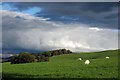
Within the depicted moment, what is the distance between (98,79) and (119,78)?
2.08 metres

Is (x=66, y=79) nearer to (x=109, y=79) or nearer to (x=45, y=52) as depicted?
(x=109, y=79)

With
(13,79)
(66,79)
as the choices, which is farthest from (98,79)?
(13,79)

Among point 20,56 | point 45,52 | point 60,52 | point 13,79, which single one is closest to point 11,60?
point 20,56

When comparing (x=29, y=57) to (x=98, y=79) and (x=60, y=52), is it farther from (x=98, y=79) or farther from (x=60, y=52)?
(x=98, y=79)

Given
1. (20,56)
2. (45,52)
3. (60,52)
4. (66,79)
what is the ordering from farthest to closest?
(60,52) < (45,52) < (20,56) < (66,79)

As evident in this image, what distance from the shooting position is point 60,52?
118m

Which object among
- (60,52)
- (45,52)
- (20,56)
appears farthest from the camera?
(60,52)

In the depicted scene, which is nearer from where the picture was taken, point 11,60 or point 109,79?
point 109,79

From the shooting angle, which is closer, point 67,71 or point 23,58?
point 67,71

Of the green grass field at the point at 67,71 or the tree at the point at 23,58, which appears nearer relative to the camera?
the green grass field at the point at 67,71

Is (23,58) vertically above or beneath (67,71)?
beneath

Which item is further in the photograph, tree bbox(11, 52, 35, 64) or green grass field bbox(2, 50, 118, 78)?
tree bbox(11, 52, 35, 64)

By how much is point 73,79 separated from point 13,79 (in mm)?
4979

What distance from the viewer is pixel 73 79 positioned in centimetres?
2386
